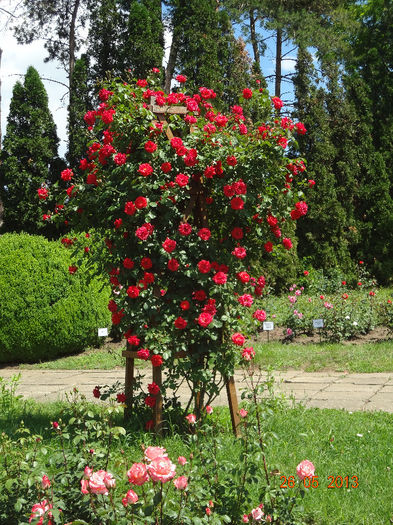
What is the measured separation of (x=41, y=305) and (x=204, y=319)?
17.0 feet

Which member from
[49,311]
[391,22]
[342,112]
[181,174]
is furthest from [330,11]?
[181,174]

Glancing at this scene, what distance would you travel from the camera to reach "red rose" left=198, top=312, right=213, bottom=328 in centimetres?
316

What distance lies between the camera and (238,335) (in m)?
3.26

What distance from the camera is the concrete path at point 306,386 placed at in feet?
15.1

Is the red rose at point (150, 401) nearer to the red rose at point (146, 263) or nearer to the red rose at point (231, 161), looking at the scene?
the red rose at point (146, 263)

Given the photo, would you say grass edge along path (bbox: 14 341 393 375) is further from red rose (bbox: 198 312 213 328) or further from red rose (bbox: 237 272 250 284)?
red rose (bbox: 198 312 213 328)

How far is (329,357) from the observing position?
649cm

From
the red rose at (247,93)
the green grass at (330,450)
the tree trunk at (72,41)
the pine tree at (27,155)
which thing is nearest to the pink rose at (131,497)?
the green grass at (330,450)

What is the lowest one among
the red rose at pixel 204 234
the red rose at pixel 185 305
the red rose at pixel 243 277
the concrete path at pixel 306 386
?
the concrete path at pixel 306 386

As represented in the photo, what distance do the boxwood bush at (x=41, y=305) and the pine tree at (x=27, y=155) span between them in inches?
234

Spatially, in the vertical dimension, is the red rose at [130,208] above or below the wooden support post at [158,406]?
above

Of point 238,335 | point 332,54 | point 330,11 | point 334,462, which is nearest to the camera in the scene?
point 334,462

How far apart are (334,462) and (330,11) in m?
17.4

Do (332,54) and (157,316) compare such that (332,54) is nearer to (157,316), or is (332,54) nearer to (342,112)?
(342,112)
